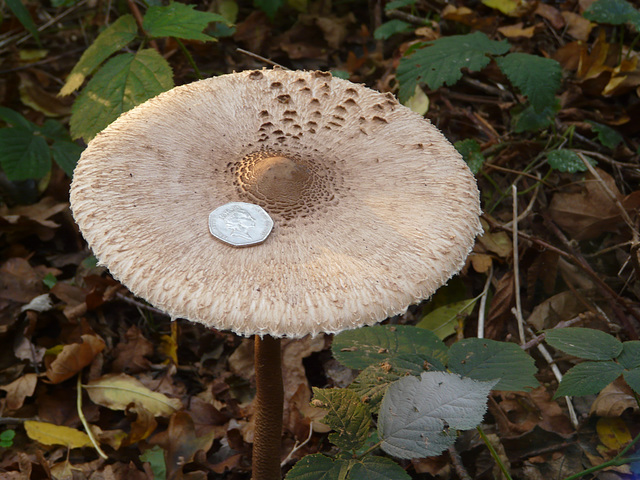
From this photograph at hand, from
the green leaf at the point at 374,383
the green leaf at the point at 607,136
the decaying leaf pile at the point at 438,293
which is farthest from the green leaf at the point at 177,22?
the green leaf at the point at 607,136

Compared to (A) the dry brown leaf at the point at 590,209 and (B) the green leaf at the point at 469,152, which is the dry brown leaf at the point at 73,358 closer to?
(B) the green leaf at the point at 469,152

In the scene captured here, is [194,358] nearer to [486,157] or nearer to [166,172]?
[166,172]

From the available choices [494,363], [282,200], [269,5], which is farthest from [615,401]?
[269,5]

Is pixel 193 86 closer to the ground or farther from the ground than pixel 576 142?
farther from the ground

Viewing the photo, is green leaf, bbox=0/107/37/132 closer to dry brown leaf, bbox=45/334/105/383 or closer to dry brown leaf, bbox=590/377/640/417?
dry brown leaf, bbox=45/334/105/383

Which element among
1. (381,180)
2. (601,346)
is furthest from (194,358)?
(601,346)

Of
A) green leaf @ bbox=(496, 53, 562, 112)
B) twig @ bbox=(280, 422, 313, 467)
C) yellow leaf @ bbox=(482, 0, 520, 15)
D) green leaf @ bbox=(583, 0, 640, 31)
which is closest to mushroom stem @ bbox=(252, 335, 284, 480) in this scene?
twig @ bbox=(280, 422, 313, 467)
